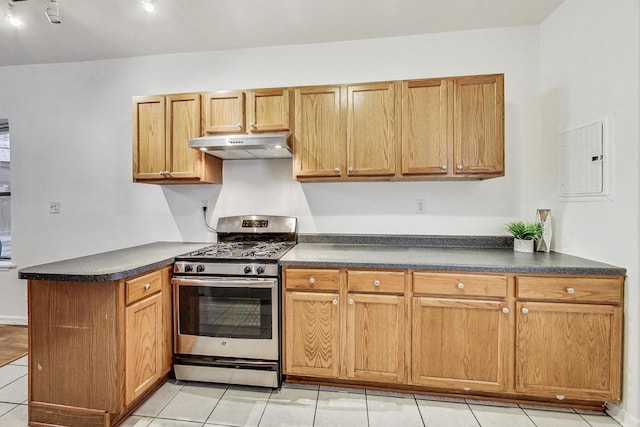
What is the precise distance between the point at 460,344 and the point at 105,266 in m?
2.14

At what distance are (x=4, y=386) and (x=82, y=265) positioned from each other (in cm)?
120

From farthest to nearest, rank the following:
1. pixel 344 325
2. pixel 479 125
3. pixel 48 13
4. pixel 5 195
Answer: pixel 5 195 < pixel 479 125 < pixel 344 325 < pixel 48 13

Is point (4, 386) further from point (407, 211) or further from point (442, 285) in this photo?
point (407, 211)

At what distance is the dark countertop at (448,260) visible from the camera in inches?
69.5

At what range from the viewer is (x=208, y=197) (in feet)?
9.17

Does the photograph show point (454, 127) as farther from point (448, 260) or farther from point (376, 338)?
point (376, 338)

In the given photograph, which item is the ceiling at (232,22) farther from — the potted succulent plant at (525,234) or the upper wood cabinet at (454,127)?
the potted succulent plant at (525,234)

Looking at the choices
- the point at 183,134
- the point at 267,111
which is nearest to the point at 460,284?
the point at 267,111

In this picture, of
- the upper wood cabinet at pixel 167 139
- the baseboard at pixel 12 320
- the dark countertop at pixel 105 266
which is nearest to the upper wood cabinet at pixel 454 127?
the upper wood cabinet at pixel 167 139

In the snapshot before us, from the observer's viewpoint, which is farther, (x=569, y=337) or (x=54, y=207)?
(x=54, y=207)

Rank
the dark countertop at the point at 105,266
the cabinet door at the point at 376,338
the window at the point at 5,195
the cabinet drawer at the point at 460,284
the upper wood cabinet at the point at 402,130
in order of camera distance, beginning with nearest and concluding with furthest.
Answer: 1. the dark countertop at the point at 105,266
2. the cabinet drawer at the point at 460,284
3. the cabinet door at the point at 376,338
4. the upper wood cabinet at the point at 402,130
5. the window at the point at 5,195

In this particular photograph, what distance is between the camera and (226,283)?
6.60ft

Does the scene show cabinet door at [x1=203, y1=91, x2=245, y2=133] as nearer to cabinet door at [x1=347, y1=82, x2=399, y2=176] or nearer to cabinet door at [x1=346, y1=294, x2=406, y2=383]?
cabinet door at [x1=347, y1=82, x2=399, y2=176]

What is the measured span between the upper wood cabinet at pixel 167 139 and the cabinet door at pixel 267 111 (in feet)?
1.41
